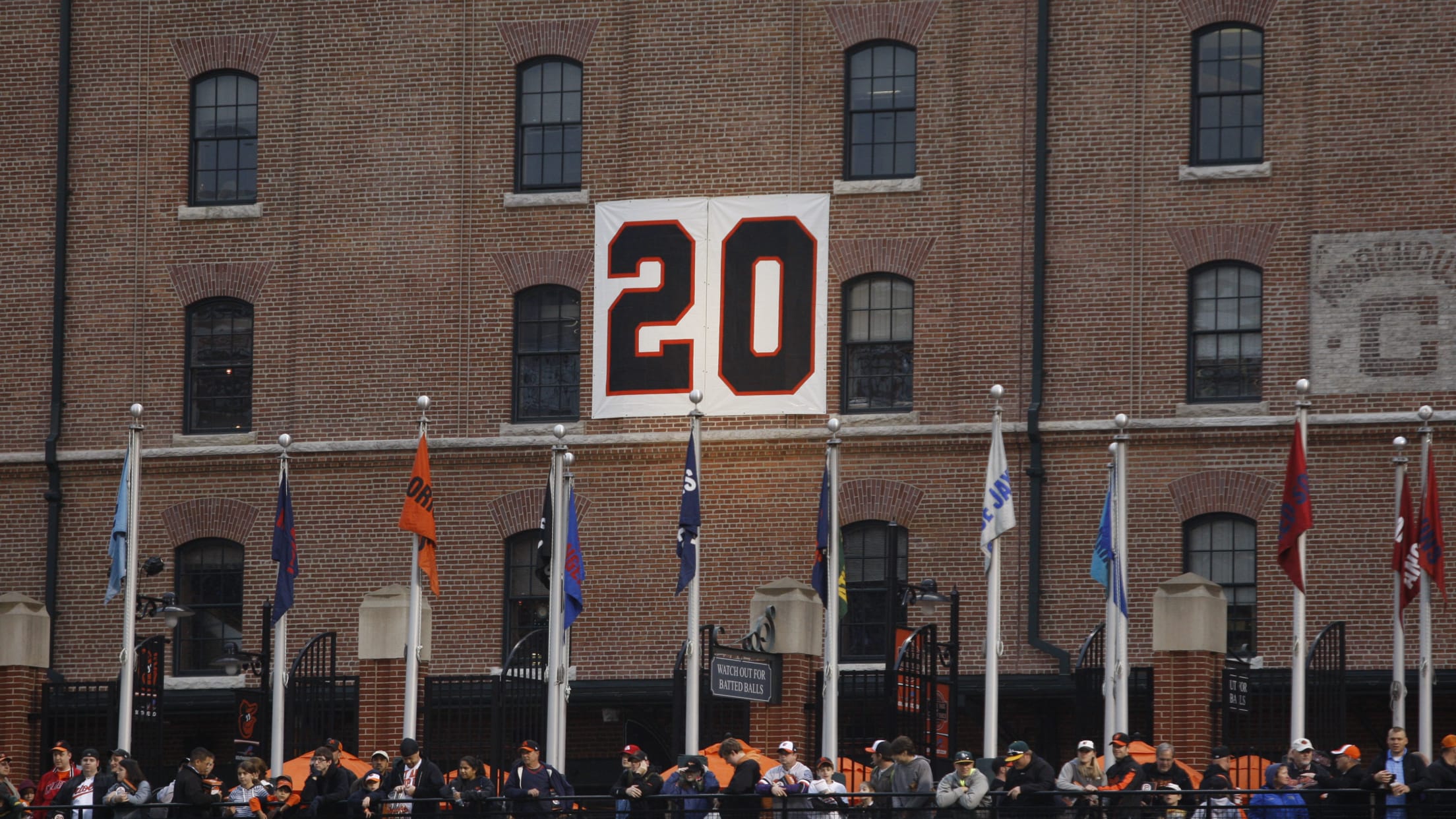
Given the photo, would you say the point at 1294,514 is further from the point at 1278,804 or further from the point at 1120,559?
the point at 1278,804

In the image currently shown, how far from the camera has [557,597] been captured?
29.0 meters

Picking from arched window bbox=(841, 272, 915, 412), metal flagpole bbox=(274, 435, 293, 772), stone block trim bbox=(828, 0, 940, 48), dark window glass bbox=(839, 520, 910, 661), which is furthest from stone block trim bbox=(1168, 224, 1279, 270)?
metal flagpole bbox=(274, 435, 293, 772)

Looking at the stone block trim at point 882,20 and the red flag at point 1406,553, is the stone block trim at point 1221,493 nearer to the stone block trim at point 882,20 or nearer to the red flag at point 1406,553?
the red flag at point 1406,553

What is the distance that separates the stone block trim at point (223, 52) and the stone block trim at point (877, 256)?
9.10 m

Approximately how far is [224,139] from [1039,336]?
40.9 feet

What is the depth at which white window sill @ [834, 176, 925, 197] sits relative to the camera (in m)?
36.1

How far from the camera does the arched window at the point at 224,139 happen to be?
3853cm

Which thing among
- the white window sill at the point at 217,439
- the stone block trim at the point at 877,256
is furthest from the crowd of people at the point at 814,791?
the white window sill at the point at 217,439

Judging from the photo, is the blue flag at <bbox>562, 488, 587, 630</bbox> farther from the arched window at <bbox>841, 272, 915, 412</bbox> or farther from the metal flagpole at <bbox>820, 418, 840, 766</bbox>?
the arched window at <bbox>841, 272, 915, 412</bbox>

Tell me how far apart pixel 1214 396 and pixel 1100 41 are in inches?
201

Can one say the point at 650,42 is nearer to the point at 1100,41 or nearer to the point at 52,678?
the point at 1100,41

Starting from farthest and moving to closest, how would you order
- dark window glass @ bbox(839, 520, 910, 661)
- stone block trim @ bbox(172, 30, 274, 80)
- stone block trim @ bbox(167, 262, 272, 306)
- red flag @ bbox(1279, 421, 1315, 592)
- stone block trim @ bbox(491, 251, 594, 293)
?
1. stone block trim @ bbox(172, 30, 274, 80)
2. stone block trim @ bbox(167, 262, 272, 306)
3. stone block trim @ bbox(491, 251, 594, 293)
4. dark window glass @ bbox(839, 520, 910, 661)
5. red flag @ bbox(1279, 421, 1315, 592)

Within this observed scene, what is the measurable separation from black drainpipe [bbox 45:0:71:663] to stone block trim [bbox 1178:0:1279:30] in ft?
53.7

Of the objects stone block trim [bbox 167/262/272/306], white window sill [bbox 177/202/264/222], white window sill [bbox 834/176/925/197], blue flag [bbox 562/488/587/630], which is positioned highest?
white window sill [bbox 834/176/925/197]
